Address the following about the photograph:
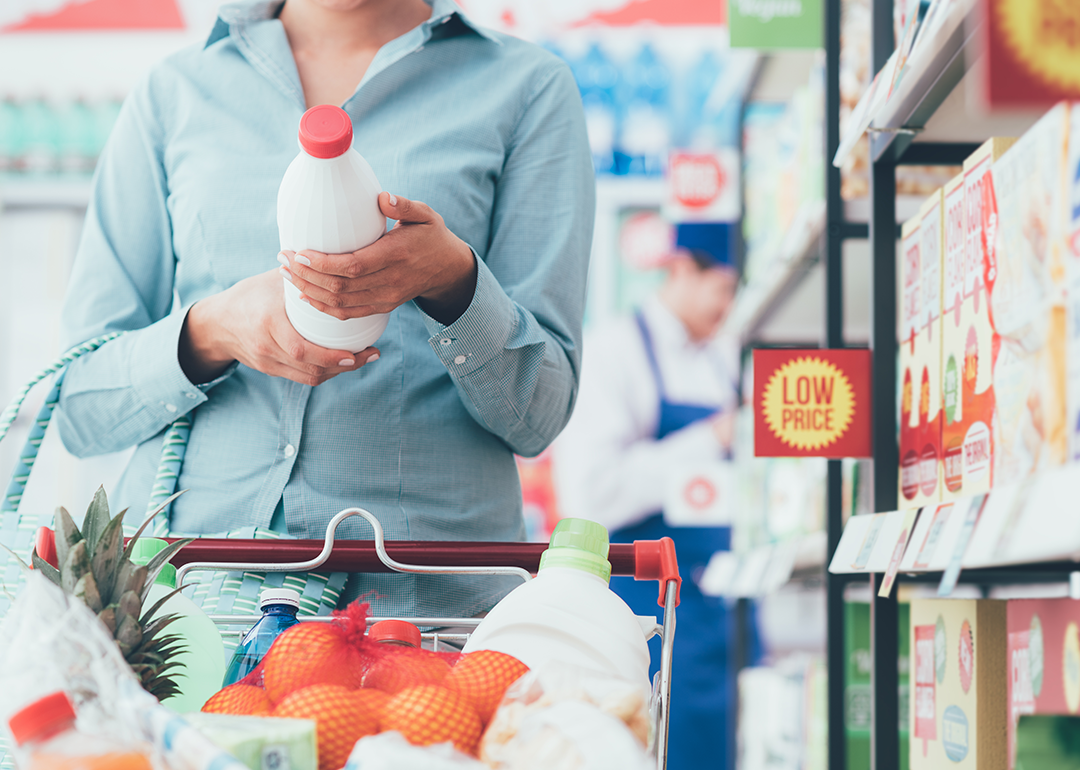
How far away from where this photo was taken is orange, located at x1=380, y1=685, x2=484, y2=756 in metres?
0.69

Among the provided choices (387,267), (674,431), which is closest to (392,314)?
(387,267)

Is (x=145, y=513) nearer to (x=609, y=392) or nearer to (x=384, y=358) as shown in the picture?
(x=384, y=358)

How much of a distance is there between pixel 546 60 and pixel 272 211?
421 millimetres

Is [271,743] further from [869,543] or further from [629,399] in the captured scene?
[629,399]

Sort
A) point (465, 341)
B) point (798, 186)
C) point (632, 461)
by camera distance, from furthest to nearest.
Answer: point (632, 461), point (798, 186), point (465, 341)

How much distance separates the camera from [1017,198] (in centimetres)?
92

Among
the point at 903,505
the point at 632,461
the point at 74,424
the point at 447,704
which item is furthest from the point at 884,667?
the point at 632,461

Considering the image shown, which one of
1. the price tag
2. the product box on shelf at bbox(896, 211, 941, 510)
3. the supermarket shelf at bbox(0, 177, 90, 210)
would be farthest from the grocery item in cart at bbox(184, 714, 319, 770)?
the supermarket shelf at bbox(0, 177, 90, 210)

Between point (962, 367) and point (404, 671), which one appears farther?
point (962, 367)

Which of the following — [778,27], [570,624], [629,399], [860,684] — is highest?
[778,27]

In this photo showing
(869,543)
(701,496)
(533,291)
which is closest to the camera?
(869,543)

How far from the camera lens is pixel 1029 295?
873 millimetres

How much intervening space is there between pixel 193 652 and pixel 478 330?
1.42 feet

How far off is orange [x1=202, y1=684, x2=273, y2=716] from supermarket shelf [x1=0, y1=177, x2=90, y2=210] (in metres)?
4.27
